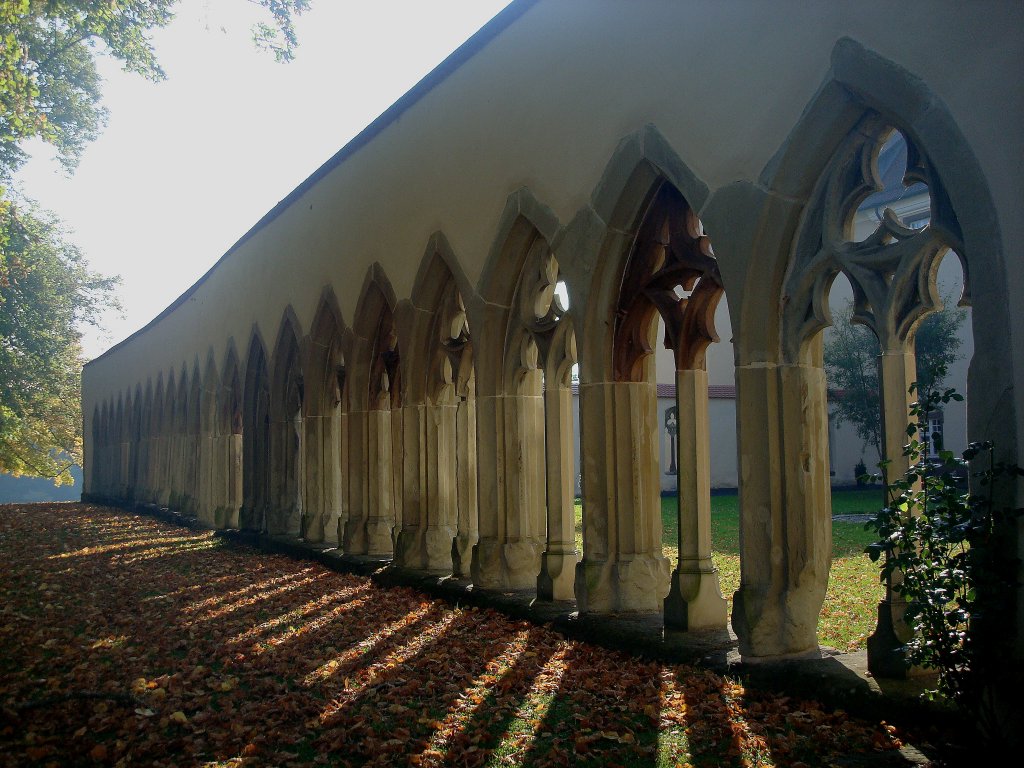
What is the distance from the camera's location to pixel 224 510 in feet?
52.9

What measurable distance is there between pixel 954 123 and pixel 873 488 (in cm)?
2104

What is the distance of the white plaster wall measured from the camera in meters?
3.70

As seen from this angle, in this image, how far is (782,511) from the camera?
4789 millimetres

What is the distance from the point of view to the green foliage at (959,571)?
10.9 ft

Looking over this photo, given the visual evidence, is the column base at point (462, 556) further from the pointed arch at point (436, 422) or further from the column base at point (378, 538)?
the column base at point (378, 538)

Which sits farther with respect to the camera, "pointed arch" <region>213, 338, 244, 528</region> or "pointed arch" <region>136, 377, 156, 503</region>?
"pointed arch" <region>136, 377, 156, 503</region>

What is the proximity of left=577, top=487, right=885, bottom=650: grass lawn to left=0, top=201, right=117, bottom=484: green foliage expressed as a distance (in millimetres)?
14918

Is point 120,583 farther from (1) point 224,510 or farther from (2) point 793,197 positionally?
(2) point 793,197

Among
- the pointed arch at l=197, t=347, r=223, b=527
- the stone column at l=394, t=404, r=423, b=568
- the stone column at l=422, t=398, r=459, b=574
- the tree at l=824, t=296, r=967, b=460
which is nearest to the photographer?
the stone column at l=422, t=398, r=459, b=574

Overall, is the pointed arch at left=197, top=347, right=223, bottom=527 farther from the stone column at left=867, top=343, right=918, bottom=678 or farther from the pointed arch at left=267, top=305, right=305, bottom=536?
the stone column at left=867, top=343, right=918, bottom=678

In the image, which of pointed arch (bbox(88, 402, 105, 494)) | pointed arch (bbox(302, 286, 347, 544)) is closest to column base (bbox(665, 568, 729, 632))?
pointed arch (bbox(302, 286, 347, 544))

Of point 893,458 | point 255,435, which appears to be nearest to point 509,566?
point 893,458

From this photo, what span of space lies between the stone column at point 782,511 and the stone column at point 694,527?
534 mm

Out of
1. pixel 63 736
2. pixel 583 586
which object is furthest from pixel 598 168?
pixel 63 736
